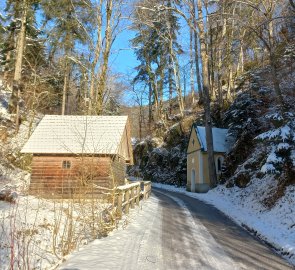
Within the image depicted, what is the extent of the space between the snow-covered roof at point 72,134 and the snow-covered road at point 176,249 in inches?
337

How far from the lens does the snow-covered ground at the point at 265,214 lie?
8867 millimetres

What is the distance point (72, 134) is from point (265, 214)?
11751mm

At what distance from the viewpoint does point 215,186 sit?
24422mm

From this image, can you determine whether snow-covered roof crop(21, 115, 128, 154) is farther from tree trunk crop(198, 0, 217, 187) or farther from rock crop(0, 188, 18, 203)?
tree trunk crop(198, 0, 217, 187)

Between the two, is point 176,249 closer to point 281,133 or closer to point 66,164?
point 281,133

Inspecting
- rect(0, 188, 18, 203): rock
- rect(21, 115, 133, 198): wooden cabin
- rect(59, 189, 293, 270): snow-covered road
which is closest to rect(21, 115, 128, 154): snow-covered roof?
rect(21, 115, 133, 198): wooden cabin

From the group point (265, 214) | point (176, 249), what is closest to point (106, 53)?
point (265, 214)

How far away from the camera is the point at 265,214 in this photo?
41.4 feet

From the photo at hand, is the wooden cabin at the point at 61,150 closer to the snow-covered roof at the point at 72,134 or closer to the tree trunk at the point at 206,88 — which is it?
the snow-covered roof at the point at 72,134

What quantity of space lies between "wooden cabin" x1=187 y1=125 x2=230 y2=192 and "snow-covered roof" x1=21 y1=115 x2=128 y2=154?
1127cm

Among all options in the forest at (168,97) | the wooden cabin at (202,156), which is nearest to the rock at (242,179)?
the forest at (168,97)

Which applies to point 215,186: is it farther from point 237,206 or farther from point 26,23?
point 26,23

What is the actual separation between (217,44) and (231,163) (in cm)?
1474

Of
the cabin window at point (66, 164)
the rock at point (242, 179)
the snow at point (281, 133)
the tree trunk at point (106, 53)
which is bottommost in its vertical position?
the rock at point (242, 179)
